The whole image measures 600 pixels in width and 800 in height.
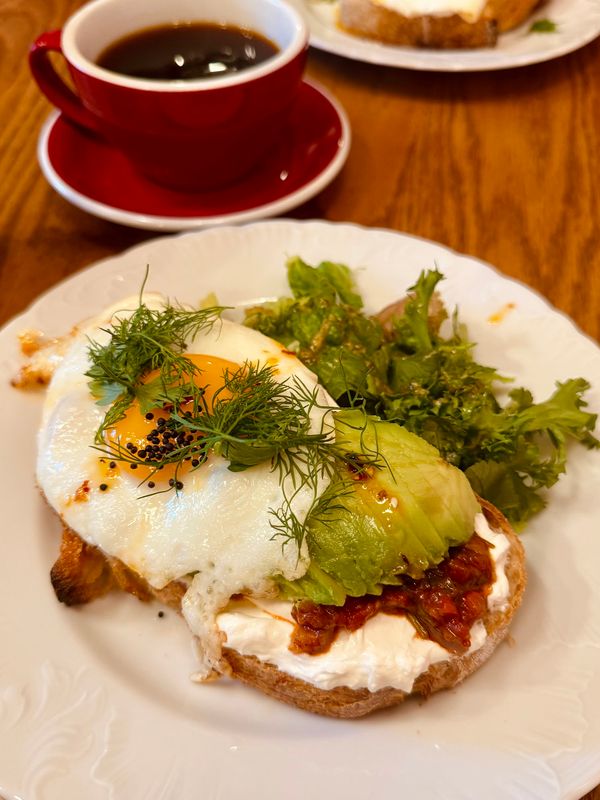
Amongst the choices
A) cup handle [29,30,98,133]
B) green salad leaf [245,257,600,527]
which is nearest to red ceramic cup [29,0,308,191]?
cup handle [29,30,98,133]

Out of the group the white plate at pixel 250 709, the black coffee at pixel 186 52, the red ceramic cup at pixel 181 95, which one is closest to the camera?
the white plate at pixel 250 709

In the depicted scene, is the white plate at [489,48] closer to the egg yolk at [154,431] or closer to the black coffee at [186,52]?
the black coffee at [186,52]

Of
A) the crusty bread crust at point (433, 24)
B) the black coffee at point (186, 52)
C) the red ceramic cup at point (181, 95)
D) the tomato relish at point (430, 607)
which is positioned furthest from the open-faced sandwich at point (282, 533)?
the crusty bread crust at point (433, 24)

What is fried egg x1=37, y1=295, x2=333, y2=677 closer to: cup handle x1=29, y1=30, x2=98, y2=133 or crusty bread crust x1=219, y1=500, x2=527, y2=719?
crusty bread crust x1=219, y1=500, x2=527, y2=719

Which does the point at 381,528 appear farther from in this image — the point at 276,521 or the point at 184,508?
the point at 184,508

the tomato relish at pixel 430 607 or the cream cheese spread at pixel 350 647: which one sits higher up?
the tomato relish at pixel 430 607
